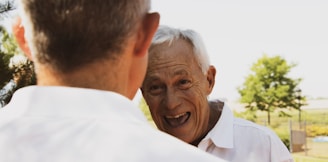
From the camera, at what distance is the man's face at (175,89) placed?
2766 mm

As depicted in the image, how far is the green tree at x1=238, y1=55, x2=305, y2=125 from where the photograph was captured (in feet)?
118

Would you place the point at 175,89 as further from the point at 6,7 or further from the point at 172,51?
the point at 6,7

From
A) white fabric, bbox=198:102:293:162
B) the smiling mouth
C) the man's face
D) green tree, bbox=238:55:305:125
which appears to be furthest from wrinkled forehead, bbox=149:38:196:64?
green tree, bbox=238:55:305:125

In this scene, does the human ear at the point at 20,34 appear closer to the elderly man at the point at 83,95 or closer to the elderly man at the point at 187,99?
the elderly man at the point at 83,95

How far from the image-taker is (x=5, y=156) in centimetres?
103

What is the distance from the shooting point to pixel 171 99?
2750mm

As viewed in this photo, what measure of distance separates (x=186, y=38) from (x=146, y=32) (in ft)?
5.32

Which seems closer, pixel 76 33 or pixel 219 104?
pixel 76 33

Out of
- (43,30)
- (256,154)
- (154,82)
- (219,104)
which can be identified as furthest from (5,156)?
(219,104)

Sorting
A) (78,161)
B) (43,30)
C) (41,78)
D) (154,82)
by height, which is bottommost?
(154,82)

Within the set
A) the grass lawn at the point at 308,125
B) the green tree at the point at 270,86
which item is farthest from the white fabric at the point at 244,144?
the green tree at the point at 270,86

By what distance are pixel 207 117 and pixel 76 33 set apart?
193 centimetres

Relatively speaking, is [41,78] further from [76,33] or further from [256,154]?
[256,154]

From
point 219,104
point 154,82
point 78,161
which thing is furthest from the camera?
point 219,104
